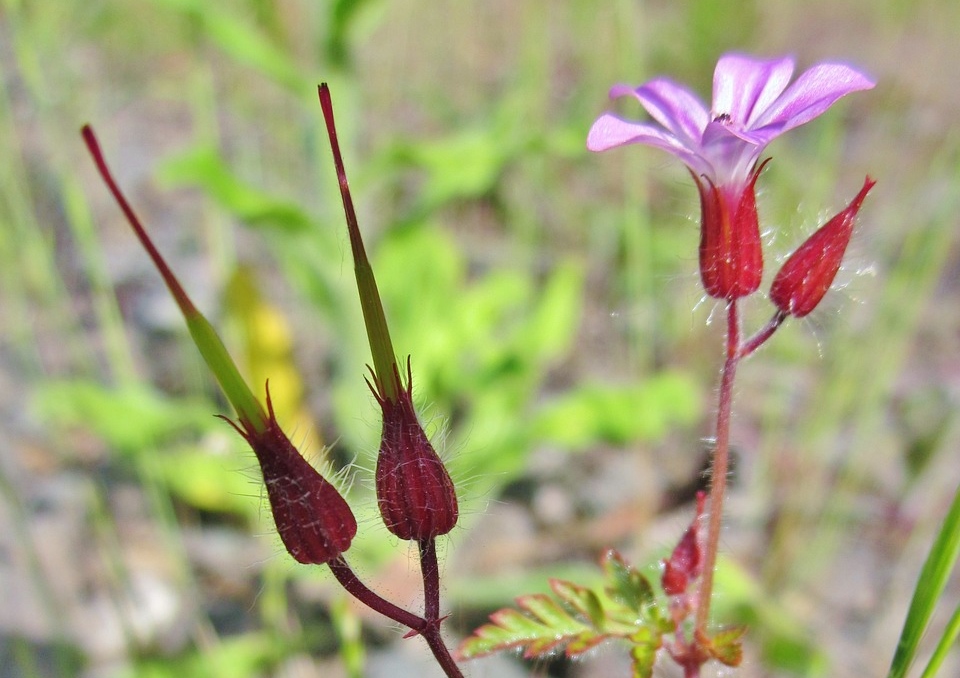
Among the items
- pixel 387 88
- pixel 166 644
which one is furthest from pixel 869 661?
pixel 387 88

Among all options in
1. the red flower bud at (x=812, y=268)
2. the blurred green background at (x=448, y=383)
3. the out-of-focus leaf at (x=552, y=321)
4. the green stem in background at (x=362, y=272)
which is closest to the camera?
A: the green stem in background at (x=362, y=272)

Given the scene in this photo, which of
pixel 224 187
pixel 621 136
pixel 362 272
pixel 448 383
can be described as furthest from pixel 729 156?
pixel 448 383

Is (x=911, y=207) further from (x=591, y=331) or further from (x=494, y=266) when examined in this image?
(x=494, y=266)

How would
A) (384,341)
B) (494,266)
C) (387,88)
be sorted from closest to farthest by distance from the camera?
(384,341) < (494,266) < (387,88)

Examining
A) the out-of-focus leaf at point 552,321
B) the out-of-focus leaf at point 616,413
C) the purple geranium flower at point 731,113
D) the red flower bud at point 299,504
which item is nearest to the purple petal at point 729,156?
the purple geranium flower at point 731,113

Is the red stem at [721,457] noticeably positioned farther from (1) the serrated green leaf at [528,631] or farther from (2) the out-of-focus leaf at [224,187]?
(2) the out-of-focus leaf at [224,187]

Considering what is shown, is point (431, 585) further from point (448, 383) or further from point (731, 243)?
point (448, 383)

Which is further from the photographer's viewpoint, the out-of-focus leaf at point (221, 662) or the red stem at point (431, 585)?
the out-of-focus leaf at point (221, 662)
